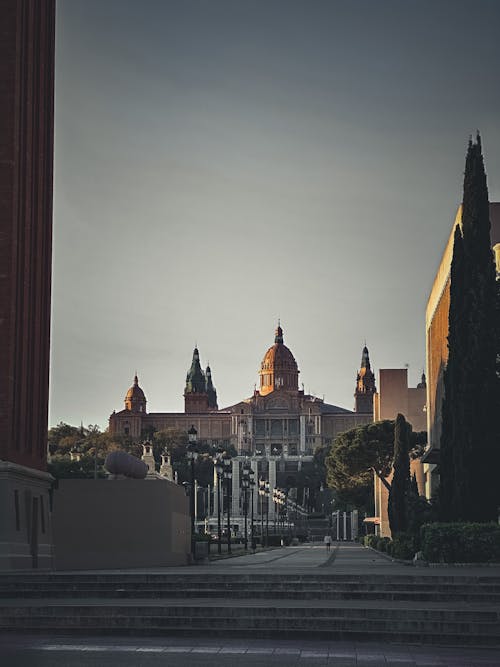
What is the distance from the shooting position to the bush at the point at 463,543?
25.2 m

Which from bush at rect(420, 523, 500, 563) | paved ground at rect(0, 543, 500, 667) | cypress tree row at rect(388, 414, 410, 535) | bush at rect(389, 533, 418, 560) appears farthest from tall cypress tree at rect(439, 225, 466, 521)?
cypress tree row at rect(388, 414, 410, 535)

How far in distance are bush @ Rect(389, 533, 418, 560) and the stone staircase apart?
14.7 m

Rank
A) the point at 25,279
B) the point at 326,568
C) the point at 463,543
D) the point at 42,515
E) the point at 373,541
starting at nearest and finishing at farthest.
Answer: the point at 25,279 → the point at 463,543 → the point at 42,515 → the point at 326,568 → the point at 373,541

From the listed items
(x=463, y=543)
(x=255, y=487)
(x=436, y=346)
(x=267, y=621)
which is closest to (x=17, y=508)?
(x=463, y=543)

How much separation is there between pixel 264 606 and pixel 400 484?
130 feet

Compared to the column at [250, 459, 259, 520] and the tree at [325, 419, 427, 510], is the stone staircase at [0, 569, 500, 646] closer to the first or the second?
the tree at [325, 419, 427, 510]

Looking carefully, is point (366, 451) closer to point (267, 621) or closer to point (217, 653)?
point (267, 621)

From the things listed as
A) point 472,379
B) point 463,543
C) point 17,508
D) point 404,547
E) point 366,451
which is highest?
point 472,379

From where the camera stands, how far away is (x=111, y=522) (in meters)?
29.3

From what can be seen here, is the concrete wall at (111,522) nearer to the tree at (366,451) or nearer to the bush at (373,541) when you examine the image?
the bush at (373,541)

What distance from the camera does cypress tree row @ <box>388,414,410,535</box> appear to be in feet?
173

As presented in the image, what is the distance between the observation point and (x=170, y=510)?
30.0 m

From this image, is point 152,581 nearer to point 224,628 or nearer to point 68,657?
point 224,628

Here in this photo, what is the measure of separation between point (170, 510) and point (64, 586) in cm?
1278
